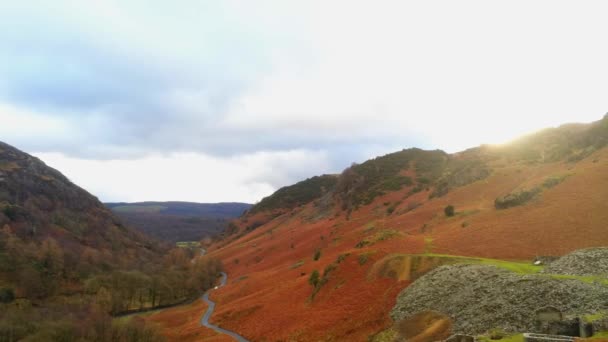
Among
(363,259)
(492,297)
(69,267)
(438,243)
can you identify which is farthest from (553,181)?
(69,267)

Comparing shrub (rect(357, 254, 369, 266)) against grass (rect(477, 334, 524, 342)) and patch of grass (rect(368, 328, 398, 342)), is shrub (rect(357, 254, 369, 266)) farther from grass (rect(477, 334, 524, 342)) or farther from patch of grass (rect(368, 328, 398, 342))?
grass (rect(477, 334, 524, 342))

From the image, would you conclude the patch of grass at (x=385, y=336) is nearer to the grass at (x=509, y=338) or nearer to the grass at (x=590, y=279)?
the grass at (x=509, y=338)

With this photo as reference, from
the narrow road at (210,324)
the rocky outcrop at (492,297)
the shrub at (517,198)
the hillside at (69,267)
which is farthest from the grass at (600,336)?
the hillside at (69,267)

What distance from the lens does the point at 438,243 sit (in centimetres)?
4784

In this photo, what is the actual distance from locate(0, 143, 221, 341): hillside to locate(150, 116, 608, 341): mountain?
11.8 metres

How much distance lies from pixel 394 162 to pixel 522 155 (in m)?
55.9

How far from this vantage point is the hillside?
1745 inches

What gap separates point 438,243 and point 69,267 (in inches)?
3342

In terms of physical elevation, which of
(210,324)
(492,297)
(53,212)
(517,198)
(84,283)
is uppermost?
Answer: (53,212)

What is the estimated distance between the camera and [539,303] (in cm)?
2347

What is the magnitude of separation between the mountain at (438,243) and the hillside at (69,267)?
11787mm

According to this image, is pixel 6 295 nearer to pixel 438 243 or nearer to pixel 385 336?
pixel 385 336

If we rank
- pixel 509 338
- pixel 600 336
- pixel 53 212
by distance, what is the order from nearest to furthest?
pixel 600 336 < pixel 509 338 < pixel 53 212

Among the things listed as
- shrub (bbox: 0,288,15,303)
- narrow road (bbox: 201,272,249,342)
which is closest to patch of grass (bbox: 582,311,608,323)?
narrow road (bbox: 201,272,249,342)
